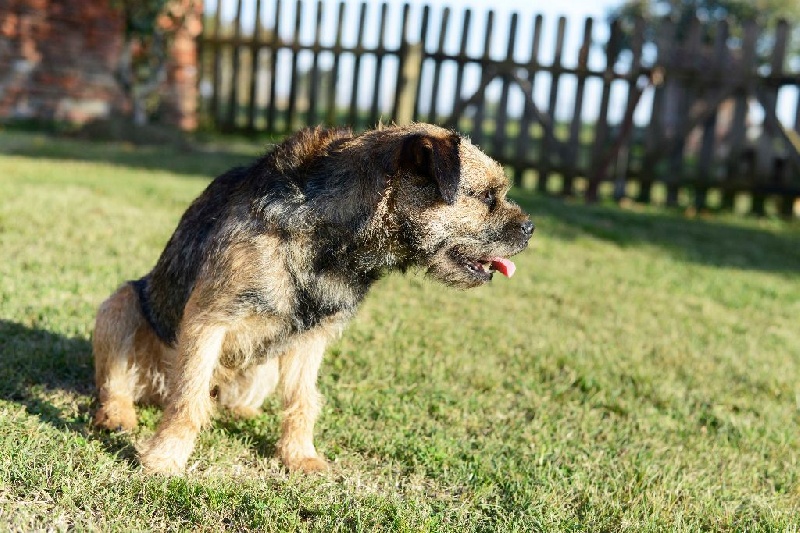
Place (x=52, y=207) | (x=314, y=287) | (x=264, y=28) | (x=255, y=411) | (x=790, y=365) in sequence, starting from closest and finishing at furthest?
(x=314, y=287) < (x=255, y=411) < (x=790, y=365) < (x=52, y=207) < (x=264, y=28)

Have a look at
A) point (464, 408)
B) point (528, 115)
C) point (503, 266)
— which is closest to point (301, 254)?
point (503, 266)

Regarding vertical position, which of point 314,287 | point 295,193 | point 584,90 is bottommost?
point 314,287

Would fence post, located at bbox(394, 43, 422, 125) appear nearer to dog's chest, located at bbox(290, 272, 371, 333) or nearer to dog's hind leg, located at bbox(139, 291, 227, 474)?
dog's chest, located at bbox(290, 272, 371, 333)

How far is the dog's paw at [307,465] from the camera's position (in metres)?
3.62

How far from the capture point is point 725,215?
12.4 meters

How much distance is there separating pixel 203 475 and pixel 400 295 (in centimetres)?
323

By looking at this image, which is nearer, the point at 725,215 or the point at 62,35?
the point at 725,215

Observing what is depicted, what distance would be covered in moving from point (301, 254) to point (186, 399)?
83 cm

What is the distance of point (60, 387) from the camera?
4.15 m

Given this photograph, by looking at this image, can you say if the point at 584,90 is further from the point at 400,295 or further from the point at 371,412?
the point at 371,412

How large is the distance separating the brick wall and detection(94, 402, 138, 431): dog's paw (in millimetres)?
12270

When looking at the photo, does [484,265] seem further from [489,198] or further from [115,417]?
[115,417]

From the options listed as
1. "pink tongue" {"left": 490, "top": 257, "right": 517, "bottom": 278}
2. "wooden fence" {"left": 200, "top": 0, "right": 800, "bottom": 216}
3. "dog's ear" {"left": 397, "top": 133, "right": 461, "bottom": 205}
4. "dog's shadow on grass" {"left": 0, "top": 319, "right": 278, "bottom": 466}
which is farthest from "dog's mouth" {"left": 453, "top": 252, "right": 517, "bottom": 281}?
"wooden fence" {"left": 200, "top": 0, "right": 800, "bottom": 216}

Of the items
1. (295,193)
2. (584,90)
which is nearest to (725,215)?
(584,90)
